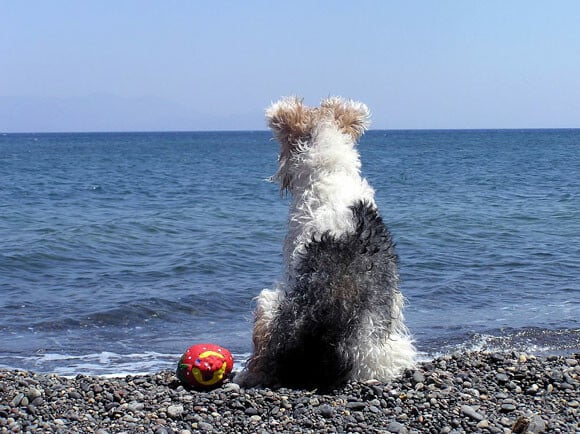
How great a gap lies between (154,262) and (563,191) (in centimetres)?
1737

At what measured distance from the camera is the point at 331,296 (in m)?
5.50

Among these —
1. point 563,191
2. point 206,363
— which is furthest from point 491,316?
point 563,191

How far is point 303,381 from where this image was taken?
5.83 m

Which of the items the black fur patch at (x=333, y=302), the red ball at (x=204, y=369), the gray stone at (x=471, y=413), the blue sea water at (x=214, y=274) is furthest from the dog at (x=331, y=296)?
the blue sea water at (x=214, y=274)

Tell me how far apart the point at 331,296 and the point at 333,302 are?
5cm

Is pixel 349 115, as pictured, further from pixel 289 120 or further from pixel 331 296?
pixel 331 296

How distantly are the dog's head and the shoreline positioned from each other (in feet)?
6.52

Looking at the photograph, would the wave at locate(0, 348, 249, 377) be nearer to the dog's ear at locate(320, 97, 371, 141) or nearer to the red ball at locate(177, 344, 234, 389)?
the red ball at locate(177, 344, 234, 389)

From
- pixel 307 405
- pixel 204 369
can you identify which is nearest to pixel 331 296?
pixel 307 405

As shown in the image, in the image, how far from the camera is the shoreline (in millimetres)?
5125

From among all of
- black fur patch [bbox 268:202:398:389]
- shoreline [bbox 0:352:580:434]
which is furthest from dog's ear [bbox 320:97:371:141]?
shoreline [bbox 0:352:580:434]

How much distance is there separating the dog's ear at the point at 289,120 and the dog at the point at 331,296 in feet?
0.76

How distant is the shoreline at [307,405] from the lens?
512 cm

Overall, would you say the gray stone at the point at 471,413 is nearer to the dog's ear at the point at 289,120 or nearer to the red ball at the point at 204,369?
the red ball at the point at 204,369
